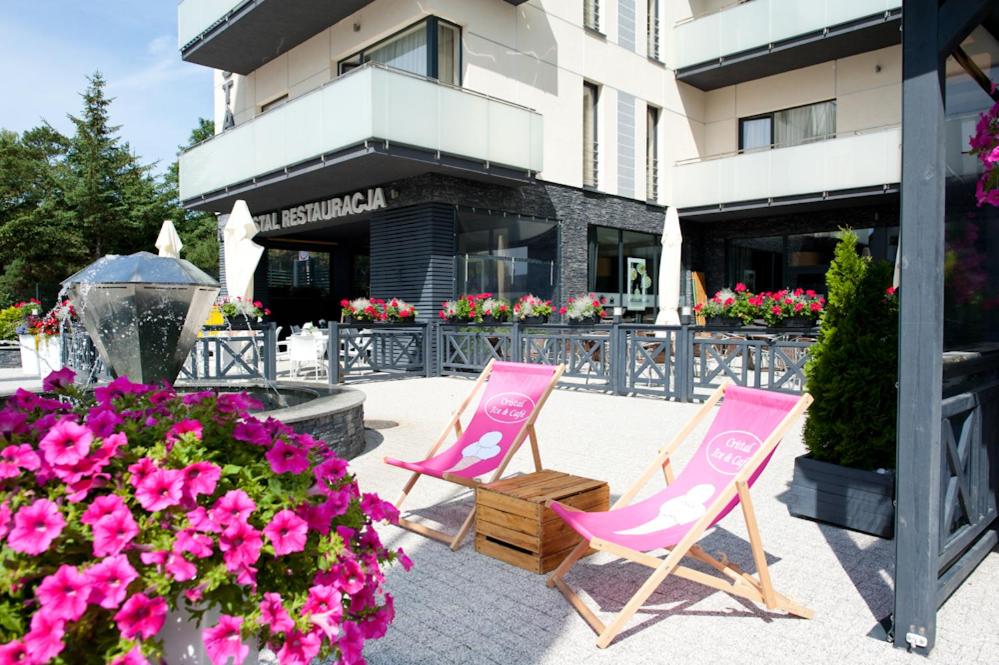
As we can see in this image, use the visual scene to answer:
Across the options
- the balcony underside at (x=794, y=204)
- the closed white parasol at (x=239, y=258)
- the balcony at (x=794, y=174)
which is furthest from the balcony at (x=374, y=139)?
the balcony underside at (x=794, y=204)

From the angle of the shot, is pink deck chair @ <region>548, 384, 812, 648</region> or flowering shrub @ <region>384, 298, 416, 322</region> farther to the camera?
flowering shrub @ <region>384, 298, 416, 322</region>

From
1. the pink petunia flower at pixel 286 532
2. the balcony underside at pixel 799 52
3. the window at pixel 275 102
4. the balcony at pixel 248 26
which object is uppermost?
the balcony at pixel 248 26

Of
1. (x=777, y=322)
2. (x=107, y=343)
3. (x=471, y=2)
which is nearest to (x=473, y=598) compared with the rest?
(x=107, y=343)

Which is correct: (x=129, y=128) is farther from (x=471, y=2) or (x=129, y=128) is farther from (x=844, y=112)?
(x=844, y=112)

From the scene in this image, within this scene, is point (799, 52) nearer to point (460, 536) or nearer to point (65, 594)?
point (460, 536)

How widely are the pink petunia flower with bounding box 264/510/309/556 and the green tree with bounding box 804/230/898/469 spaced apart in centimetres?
369

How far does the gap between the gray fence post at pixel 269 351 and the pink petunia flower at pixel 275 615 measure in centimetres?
993

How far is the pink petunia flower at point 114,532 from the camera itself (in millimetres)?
1445

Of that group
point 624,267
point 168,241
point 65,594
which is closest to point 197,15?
point 168,241

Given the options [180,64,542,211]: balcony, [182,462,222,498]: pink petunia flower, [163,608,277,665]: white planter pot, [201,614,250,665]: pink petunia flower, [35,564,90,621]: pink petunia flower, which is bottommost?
[163,608,277,665]: white planter pot

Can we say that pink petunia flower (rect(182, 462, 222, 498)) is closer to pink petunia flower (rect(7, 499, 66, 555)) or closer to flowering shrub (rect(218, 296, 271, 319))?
pink petunia flower (rect(7, 499, 66, 555))

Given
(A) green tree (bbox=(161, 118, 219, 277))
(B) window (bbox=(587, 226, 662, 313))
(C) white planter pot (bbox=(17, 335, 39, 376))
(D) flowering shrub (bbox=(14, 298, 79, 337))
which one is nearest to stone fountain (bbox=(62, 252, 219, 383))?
(D) flowering shrub (bbox=(14, 298, 79, 337))

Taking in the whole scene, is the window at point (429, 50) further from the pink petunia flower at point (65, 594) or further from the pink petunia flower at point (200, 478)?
the pink petunia flower at point (65, 594)

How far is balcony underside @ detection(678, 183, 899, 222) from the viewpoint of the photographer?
49.4 feet
